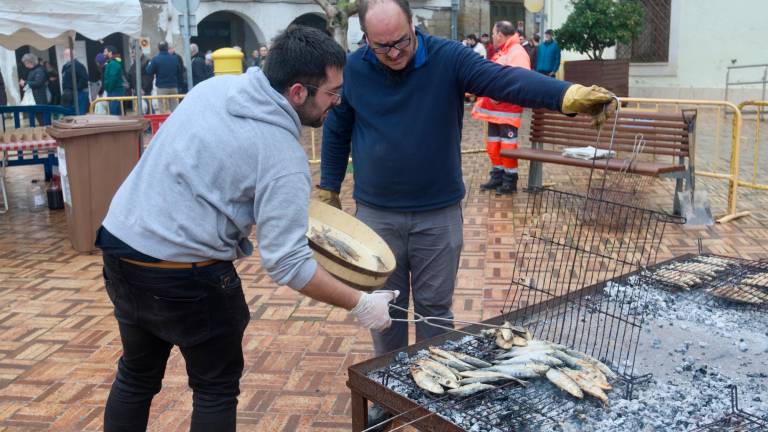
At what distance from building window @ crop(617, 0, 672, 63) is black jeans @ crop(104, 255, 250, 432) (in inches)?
696

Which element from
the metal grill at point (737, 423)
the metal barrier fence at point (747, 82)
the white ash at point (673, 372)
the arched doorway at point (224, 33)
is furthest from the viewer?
the arched doorway at point (224, 33)

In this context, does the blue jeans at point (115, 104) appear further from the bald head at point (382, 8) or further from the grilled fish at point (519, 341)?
the grilled fish at point (519, 341)

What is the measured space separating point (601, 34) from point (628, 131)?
10327 millimetres

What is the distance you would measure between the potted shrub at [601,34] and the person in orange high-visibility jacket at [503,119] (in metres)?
9.39

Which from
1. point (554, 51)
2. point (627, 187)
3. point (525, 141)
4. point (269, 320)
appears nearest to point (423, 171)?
point (269, 320)

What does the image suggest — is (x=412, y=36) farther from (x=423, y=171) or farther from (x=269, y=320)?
(x=269, y=320)

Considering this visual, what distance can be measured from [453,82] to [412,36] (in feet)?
0.91

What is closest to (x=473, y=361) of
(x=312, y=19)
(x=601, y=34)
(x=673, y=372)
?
(x=673, y=372)

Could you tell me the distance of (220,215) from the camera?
2326mm

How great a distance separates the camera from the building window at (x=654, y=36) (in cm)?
1862

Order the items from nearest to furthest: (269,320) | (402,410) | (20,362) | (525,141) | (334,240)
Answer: (402,410) → (334,240) → (20,362) → (269,320) → (525,141)

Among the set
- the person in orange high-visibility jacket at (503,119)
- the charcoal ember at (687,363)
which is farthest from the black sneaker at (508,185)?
the charcoal ember at (687,363)

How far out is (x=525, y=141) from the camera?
500 inches

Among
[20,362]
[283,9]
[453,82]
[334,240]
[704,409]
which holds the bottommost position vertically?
[20,362]
